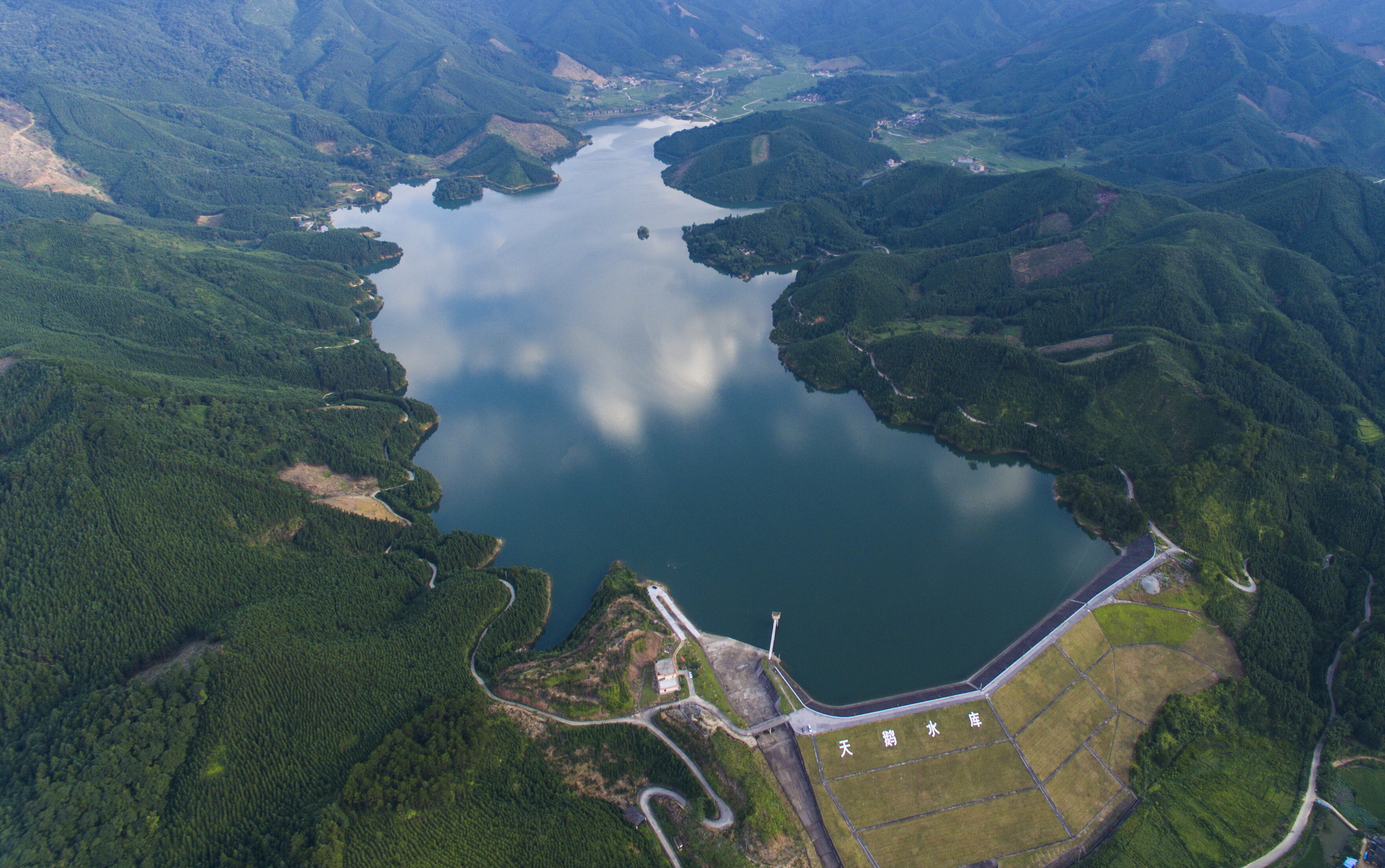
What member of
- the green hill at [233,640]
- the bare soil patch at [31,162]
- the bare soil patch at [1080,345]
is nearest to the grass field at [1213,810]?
the green hill at [233,640]

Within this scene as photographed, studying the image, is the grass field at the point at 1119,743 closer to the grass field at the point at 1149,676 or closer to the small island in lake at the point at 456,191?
the grass field at the point at 1149,676

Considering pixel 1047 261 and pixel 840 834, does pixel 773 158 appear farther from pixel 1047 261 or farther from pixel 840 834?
pixel 840 834

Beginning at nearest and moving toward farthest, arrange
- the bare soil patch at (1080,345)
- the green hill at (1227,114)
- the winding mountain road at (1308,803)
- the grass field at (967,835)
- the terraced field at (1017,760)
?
the grass field at (967,835) → the winding mountain road at (1308,803) → the terraced field at (1017,760) → the bare soil patch at (1080,345) → the green hill at (1227,114)

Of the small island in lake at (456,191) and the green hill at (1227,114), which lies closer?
the green hill at (1227,114)

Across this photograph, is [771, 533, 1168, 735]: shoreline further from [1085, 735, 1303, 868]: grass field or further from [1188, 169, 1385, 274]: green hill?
[1188, 169, 1385, 274]: green hill

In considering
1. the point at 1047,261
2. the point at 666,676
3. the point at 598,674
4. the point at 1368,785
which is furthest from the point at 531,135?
the point at 1368,785

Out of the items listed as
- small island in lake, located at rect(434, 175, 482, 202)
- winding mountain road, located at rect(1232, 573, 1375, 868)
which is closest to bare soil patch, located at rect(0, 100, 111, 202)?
small island in lake, located at rect(434, 175, 482, 202)
